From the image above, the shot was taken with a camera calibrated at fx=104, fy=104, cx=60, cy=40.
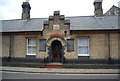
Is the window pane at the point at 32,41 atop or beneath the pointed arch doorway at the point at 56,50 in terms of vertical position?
atop

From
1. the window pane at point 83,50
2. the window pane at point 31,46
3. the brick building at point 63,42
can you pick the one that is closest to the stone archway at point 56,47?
the brick building at point 63,42

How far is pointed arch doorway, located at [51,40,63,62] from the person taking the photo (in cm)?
1372

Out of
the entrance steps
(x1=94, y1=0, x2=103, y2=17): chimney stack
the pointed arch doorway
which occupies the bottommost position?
the entrance steps

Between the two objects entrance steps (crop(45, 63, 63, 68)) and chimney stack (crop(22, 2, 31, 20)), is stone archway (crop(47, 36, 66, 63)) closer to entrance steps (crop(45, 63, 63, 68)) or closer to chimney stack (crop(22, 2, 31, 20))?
entrance steps (crop(45, 63, 63, 68))

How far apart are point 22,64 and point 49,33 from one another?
523 centimetres

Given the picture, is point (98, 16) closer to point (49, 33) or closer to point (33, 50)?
point (49, 33)

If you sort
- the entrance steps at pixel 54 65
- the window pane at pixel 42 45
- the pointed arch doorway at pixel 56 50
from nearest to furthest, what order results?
the entrance steps at pixel 54 65
the window pane at pixel 42 45
the pointed arch doorway at pixel 56 50

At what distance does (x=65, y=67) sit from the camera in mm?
12211

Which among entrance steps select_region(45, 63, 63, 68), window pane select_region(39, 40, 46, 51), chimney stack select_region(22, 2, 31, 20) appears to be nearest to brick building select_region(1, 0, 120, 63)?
window pane select_region(39, 40, 46, 51)

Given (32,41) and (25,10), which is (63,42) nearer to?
(32,41)

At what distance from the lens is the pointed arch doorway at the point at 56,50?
540 inches

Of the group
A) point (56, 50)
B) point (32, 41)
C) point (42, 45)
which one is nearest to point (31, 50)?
point (32, 41)

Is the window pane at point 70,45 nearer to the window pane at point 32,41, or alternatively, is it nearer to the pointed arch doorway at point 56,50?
the pointed arch doorway at point 56,50

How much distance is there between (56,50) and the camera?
547 inches
